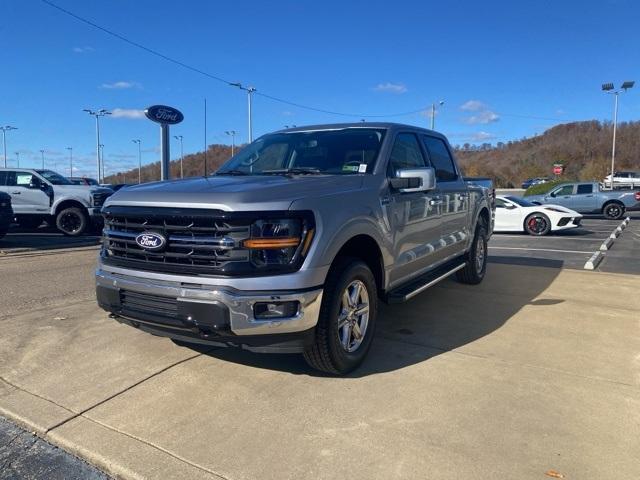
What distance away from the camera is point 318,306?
3.35 meters

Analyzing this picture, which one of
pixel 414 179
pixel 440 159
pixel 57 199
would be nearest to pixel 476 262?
pixel 440 159

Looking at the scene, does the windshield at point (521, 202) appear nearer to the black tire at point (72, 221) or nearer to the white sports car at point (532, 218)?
the white sports car at point (532, 218)

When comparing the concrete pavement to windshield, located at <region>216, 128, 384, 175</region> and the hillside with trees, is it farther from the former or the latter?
the hillside with trees

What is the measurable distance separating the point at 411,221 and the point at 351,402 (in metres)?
1.87

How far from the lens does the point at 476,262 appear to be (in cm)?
689

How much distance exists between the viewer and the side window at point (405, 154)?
4.55 meters

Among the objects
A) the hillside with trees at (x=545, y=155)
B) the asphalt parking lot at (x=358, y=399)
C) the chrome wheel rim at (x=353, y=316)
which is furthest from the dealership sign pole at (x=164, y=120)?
the hillside with trees at (x=545, y=155)

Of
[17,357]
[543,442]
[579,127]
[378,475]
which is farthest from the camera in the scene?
[579,127]

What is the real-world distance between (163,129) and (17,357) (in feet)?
41.9

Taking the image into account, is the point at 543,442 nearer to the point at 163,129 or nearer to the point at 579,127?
the point at 163,129

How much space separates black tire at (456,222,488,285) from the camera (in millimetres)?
6781

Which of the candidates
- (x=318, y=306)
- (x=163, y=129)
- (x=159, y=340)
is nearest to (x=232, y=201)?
(x=318, y=306)

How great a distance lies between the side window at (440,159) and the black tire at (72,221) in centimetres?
1106

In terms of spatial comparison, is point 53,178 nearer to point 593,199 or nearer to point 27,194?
point 27,194
